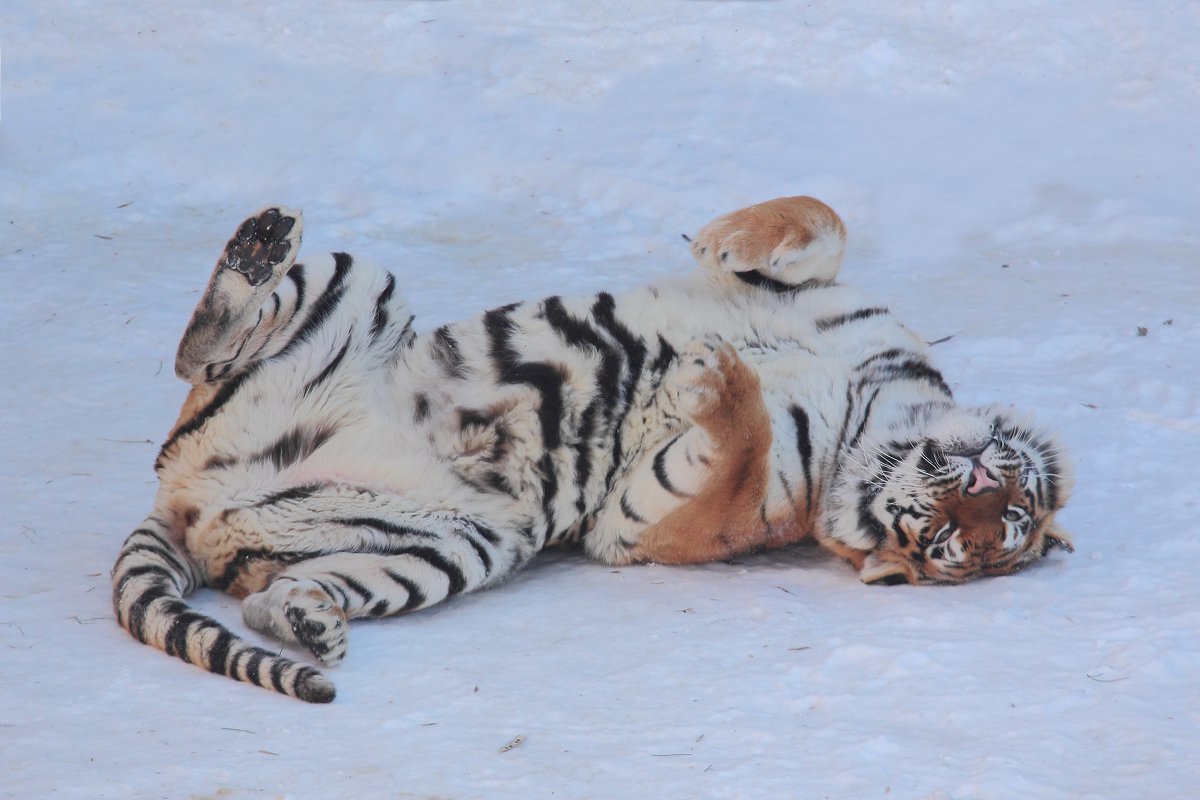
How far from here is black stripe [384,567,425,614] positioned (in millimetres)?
3312

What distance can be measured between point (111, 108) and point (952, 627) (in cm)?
513

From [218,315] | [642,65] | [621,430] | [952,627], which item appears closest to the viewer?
[952,627]

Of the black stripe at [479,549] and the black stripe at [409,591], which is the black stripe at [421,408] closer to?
the black stripe at [479,549]

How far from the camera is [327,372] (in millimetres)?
3633

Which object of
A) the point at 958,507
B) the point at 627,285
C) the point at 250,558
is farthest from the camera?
the point at 627,285

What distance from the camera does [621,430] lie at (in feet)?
12.0

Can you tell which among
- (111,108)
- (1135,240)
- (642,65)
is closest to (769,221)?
(1135,240)

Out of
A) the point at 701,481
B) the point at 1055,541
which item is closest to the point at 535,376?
the point at 701,481

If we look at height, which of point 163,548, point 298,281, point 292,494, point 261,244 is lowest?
point 163,548

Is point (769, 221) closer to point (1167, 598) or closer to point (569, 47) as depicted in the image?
point (1167, 598)

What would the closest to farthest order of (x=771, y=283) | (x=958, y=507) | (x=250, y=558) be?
(x=250, y=558) → (x=958, y=507) → (x=771, y=283)

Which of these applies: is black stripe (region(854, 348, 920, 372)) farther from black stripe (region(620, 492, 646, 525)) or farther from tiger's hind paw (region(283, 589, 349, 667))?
tiger's hind paw (region(283, 589, 349, 667))

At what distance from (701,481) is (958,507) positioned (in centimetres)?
68

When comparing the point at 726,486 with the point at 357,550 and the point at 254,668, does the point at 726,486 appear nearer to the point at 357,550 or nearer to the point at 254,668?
the point at 357,550
